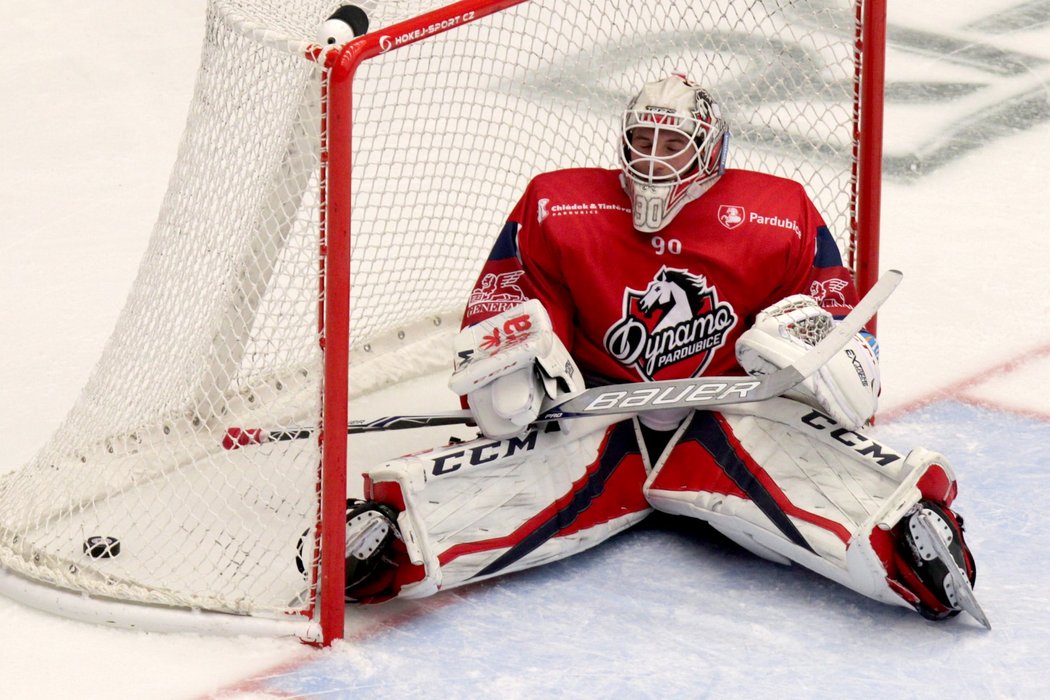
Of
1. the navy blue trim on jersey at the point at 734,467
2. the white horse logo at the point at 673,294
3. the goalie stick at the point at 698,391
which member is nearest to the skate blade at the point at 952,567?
the navy blue trim on jersey at the point at 734,467

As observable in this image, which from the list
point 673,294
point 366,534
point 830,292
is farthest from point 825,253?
point 366,534

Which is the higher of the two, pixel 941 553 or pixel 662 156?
pixel 662 156

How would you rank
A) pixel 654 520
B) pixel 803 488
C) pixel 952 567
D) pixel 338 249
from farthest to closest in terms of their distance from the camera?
pixel 654 520
pixel 803 488
pixel 952 567
pixel 338 249

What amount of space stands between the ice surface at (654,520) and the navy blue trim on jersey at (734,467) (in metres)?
0.13

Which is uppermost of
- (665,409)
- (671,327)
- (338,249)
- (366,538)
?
(338,249)

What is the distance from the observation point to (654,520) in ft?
11.3

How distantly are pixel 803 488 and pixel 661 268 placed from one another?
0.46 m

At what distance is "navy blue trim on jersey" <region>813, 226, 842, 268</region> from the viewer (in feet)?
10.9

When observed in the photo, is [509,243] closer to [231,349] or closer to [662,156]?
[662,156]

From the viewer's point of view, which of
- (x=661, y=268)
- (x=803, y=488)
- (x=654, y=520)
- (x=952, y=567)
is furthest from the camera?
(x=654, y=520)

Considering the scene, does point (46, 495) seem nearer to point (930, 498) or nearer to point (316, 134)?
point (316, 134)

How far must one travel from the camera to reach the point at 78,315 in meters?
4.25

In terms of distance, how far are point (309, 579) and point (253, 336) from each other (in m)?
0.49

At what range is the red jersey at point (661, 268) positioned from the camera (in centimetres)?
327
